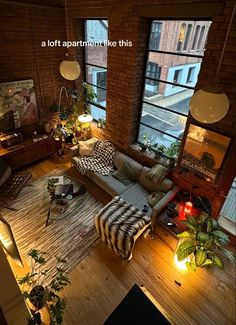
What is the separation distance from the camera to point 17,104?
4.43m

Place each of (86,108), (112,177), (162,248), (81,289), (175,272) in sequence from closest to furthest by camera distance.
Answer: (81,289) → (175,272) → (162,248) → (112,177) → (86,108)

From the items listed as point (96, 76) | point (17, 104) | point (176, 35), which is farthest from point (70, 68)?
point (17, 104)

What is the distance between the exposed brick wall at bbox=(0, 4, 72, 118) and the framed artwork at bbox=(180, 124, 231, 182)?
11.5ft

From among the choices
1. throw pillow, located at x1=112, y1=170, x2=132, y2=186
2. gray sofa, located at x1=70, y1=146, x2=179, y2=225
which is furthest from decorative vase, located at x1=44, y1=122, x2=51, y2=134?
throw pillow, located at x1=112, y1=170, x2=132, y2=186

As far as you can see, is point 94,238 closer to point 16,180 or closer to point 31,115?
point 16,180

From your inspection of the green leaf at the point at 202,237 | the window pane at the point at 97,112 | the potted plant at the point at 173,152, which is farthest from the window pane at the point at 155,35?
the green leaf at the point at 202,237

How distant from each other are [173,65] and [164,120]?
0.90 meters

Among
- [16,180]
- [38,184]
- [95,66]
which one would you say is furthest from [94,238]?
[95,66]

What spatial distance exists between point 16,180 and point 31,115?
1525mm

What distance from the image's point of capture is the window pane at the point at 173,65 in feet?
10.1

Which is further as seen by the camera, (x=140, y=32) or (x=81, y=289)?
(x=140, y=32)

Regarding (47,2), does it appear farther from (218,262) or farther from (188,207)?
(218,262)

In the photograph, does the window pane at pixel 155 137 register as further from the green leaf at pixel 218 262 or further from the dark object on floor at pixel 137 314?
the dark object on floor at pixel 137 314

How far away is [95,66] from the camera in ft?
15.4
